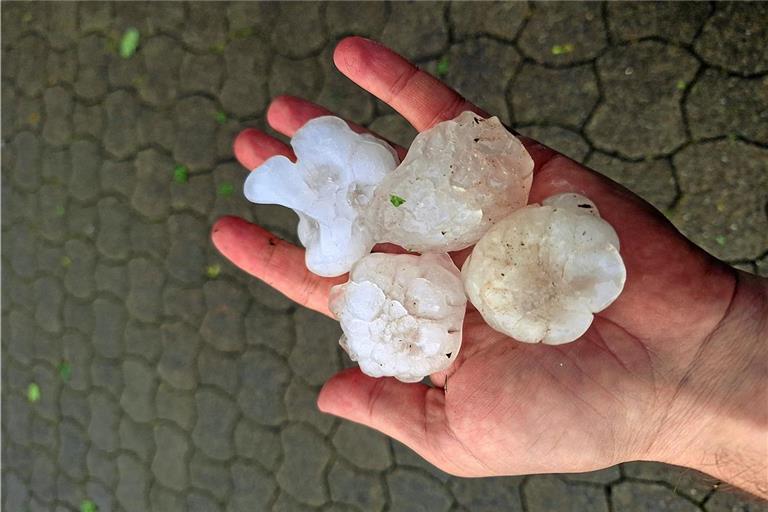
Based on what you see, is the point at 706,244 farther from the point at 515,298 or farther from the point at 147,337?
the point at 147,337

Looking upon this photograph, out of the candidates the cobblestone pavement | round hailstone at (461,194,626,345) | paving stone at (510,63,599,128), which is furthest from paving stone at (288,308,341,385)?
round hailstone at (461,194,626,345)

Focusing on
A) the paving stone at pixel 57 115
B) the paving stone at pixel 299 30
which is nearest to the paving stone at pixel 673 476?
the paving stone at pixel 299 30

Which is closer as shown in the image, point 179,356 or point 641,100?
point 641,100

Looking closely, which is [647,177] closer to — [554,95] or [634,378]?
[554,95]

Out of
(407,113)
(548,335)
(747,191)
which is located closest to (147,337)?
(407,113)

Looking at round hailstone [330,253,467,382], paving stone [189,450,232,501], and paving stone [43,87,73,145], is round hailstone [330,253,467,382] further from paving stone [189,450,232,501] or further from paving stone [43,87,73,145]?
paving stone [43,87,73,145]

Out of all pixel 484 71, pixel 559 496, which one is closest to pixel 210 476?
pixel 559 496
